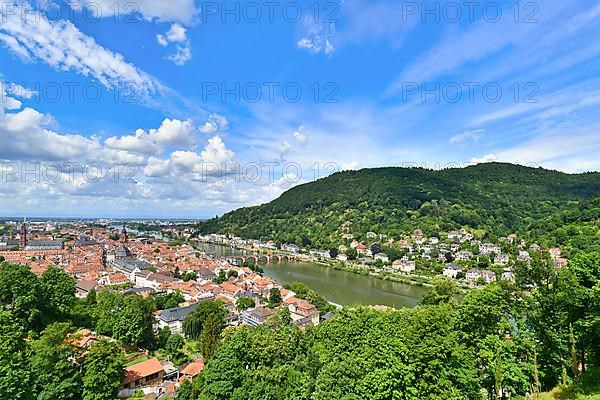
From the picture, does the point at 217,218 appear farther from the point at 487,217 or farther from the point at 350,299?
the point at 350,299

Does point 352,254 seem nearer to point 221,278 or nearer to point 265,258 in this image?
point 265,258

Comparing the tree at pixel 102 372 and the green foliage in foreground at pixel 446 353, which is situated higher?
the green foliage in foreground at pixel 446 353

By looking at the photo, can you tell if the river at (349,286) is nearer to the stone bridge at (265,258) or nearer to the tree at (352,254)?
the stone bridge at (265,258)

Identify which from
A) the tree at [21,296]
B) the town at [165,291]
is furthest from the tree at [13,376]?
the tree at [21,296]

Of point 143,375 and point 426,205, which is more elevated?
point 426,205

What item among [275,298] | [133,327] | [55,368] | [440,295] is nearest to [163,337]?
[133,327]

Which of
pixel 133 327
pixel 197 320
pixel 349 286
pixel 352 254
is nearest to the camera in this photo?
pixel 133 327

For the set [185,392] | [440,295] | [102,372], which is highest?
[440,295]

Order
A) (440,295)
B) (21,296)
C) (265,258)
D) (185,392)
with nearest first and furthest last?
(185,392) → (21,296) → (440,295) → (265,258)

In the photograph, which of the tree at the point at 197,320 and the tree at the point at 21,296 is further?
the tree at the point at 197,320
